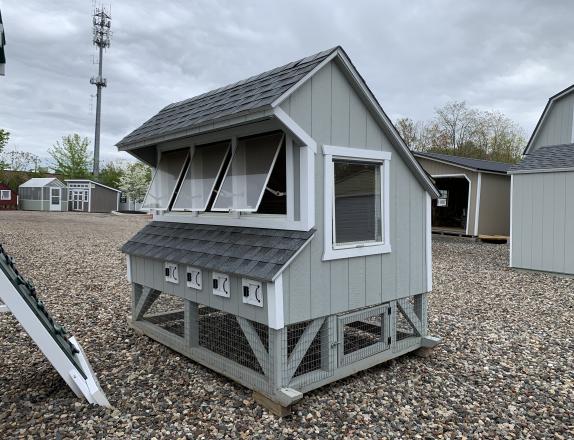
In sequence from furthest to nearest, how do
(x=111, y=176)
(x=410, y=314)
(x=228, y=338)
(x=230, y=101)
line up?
(x=111, y=176) → (x=228, y=338) → (x=410, y=314) → (x=230, y=101)

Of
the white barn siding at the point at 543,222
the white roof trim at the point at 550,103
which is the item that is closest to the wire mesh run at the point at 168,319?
the white barn siding at the point at 543,222

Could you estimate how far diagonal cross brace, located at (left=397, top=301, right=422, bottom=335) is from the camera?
4.59m

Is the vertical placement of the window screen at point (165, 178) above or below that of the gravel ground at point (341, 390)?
above

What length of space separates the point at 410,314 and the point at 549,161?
25.0 feet

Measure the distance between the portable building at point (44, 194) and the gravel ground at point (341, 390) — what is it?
33.8m

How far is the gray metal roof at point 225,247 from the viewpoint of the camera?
345 centimetres

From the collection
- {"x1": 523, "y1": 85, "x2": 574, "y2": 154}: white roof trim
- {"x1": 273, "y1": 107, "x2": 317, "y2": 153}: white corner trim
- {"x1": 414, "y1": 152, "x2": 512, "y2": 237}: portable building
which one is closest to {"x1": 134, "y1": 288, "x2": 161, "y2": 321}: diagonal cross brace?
{"x1": 273, "y1": 107, "x2": 317, "y2": 153}: white corner trim

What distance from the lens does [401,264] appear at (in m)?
4.45

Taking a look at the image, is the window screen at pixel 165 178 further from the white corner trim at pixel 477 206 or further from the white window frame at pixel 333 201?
the white corner trim at pixel 477 206

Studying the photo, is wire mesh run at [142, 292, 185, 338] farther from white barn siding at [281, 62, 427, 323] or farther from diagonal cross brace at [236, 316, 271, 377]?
white barn siding at [281, 62, 427, 323]

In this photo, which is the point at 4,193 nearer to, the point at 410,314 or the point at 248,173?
the point at 248,173

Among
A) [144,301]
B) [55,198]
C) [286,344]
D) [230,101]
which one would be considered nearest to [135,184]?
[55,198]

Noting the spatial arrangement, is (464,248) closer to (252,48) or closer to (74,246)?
(252,48)

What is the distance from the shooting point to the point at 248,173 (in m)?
3.99
